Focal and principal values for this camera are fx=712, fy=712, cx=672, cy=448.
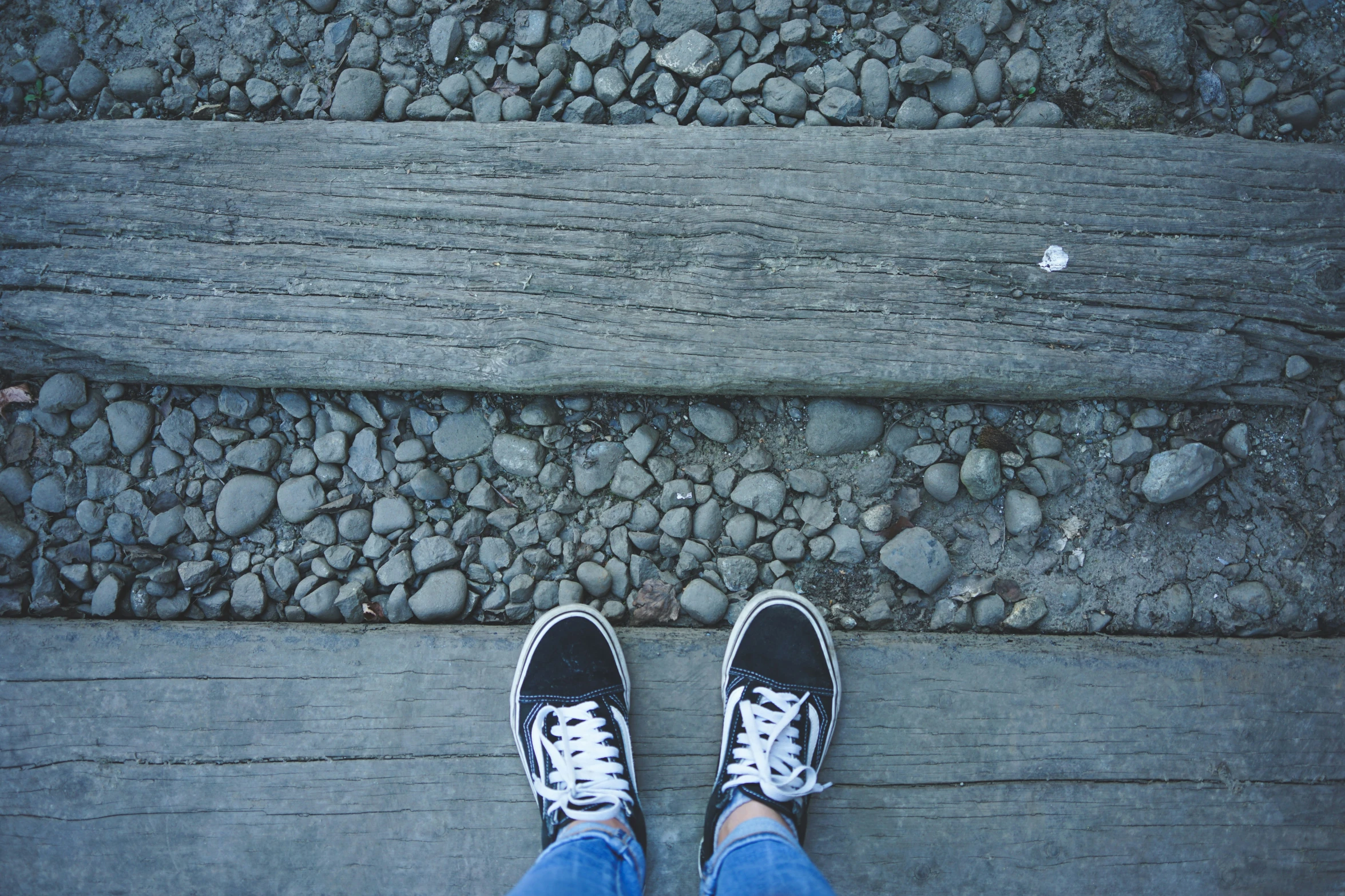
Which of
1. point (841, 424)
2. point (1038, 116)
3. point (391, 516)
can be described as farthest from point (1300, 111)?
point (391, 516)

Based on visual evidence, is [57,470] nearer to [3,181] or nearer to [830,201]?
[3,181]

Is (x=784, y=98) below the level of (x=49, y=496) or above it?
above

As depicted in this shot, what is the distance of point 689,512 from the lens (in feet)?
5.83

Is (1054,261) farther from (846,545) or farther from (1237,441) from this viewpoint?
(846,545)

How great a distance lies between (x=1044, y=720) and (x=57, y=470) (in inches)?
99.1

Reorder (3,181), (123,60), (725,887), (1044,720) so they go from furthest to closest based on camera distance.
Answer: (123,60)
(3,181)
(1044,720)
(725,887)

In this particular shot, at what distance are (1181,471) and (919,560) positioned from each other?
0.66m

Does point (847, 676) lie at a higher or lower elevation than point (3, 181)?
lower

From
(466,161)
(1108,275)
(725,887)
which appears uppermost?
(466,161)

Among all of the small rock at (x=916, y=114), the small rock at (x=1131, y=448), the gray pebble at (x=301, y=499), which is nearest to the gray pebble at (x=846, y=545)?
the small rock at (x=1131, y=448)

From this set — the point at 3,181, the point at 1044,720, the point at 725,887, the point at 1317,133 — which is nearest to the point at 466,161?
the point at 3,181

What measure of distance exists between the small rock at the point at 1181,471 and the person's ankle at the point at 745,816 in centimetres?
118

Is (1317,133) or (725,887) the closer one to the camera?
(725,887)

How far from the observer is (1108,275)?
5.60 ft
